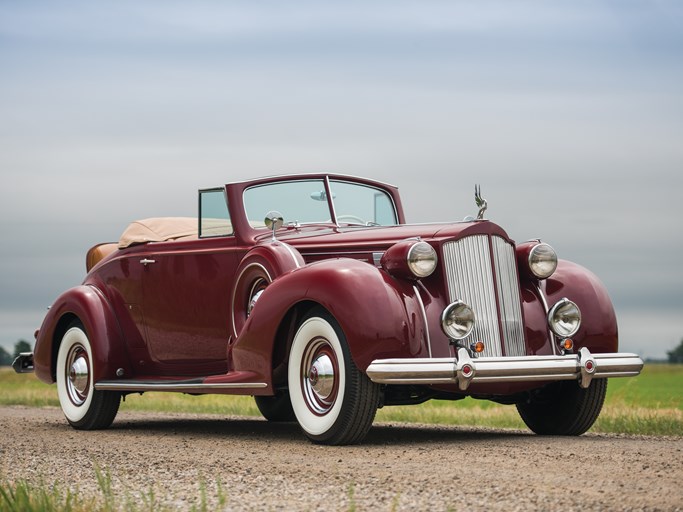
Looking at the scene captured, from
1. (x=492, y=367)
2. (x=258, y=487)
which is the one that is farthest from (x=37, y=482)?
(x=492, y=367)

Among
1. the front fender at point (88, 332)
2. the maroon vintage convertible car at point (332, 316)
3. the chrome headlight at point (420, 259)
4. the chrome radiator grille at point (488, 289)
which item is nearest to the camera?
the maroon vintage convertible car at point (332, 316)

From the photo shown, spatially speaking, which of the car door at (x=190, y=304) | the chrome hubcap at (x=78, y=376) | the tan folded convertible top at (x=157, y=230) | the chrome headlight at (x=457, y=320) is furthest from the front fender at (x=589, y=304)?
the chrome hubcap at (x=78, y=376)

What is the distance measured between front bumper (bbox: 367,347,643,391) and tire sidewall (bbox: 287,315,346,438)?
0.38 m

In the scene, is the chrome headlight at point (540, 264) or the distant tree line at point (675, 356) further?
the distant tree line at point (675, 356)

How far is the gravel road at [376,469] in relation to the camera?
526 cm

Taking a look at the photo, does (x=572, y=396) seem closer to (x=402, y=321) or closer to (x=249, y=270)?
(x=402, y=321)

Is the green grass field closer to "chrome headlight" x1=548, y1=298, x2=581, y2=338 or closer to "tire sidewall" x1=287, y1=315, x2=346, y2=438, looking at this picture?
"chrome headlight" x1=548, y1=298, x2=581, y2=338

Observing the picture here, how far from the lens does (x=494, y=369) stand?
7.25 m

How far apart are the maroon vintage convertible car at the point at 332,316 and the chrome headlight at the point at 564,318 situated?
0.04 ft

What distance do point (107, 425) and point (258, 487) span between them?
16.8 ft

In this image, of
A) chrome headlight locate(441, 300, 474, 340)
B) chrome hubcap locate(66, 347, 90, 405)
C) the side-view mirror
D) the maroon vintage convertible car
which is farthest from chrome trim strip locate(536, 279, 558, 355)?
chrome hubcap locate(66, 347, 90, 405)

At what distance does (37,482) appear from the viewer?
20.1ft

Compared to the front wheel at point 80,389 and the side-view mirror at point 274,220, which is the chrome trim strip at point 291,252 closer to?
the side-view mirror at point 274,220

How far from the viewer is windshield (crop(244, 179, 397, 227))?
952 cm
